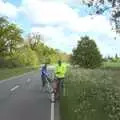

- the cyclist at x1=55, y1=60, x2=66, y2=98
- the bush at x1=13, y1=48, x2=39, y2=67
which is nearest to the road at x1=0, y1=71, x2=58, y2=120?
the cyclist at x1=55, y1=60, x2=66, y2=98

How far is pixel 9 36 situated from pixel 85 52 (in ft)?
131

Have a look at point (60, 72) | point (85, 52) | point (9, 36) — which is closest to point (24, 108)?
point (60, 72)

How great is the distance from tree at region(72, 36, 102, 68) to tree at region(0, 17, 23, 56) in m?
35.9

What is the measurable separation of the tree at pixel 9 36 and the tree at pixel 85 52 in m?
35.9

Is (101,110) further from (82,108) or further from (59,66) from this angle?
(59,66)

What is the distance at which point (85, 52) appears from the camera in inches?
2398

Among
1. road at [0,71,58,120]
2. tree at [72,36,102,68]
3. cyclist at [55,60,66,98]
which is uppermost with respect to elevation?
tree at [72,36,102,68]

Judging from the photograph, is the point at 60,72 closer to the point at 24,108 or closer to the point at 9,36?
the point at 24,108

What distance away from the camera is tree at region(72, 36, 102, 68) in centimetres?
6069

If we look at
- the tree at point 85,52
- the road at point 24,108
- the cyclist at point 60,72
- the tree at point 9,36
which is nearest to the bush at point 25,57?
the tree at point 9,36

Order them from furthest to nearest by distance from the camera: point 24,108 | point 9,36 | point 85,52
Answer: point 9,36 < point 85,52 < point 24,108

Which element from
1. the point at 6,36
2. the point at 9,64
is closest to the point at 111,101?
the point at 9,64

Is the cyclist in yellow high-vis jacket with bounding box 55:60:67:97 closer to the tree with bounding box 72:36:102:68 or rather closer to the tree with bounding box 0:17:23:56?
the tree with bounding box 72:36:102:68

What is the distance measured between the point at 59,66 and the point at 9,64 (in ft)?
212
